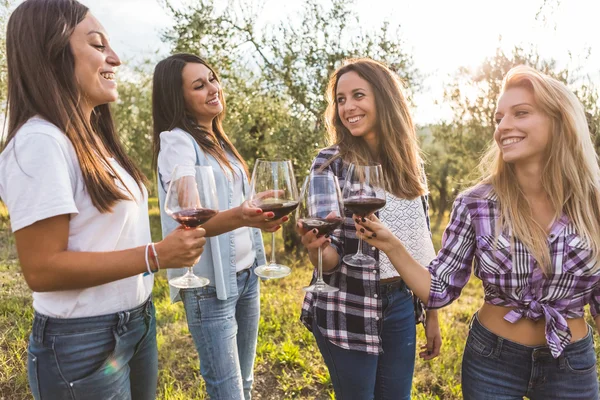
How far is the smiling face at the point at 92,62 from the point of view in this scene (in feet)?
5.88

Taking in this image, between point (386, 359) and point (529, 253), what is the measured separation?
962 mm

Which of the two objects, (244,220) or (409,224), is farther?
(409,224)

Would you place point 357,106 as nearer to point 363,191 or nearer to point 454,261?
point 363,191

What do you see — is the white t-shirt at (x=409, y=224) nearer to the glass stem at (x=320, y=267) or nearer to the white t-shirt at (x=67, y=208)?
the glass stem at (x=320, y=267)

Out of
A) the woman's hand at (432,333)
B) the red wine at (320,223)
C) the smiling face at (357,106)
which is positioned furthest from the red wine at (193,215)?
the woman's hand at (432,333)

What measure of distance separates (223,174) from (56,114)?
1134 millimetres

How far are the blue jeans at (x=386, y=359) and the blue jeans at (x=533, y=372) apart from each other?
47 centimetres

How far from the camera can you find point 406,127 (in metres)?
2.82

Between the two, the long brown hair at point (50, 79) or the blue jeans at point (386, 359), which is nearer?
the long brown hair at point (50, 79)

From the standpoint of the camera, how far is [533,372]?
2059mm

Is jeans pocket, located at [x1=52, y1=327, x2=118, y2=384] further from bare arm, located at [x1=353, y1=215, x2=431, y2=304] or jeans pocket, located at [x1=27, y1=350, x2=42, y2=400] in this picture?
bare arm, located at [x1=353, y1=215, x2=431, y2=304]

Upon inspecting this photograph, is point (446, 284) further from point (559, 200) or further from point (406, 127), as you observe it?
point (406, 127)

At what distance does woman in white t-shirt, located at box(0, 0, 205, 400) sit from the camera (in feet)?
5.04

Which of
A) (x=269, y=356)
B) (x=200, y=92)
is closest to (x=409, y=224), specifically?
(x=200, y=92)
